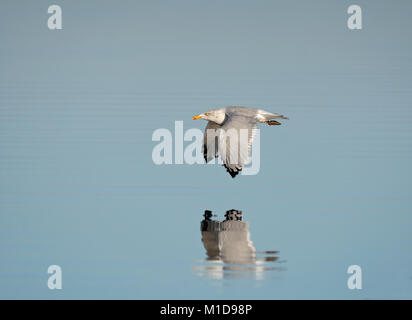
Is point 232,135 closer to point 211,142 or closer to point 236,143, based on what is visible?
point 236,143

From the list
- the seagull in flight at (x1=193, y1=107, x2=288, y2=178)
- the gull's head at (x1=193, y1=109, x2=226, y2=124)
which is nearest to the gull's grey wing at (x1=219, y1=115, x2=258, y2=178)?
the seagull in flight at (x1=193, y1=107, x2=288, y2=178)

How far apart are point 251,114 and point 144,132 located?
3.20 meters

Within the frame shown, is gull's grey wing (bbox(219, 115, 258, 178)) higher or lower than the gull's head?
lower

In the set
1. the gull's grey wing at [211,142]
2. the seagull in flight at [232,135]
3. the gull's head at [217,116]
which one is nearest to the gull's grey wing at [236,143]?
the seagull in flight at [232,135]

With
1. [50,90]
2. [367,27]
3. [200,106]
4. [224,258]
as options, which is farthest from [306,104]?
A: [224,258]

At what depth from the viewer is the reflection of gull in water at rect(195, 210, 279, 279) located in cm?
876

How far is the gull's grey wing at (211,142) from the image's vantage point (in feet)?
39.3

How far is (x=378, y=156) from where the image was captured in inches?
518

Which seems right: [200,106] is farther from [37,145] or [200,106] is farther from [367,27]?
[367,27]

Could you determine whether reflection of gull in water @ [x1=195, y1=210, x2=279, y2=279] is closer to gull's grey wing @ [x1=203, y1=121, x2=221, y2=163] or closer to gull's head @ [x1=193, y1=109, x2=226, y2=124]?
gull's grey wing @ [x1=203, y1=121, x2=221, y2=163]

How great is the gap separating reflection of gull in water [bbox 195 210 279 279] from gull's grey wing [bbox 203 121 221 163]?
1.71 m

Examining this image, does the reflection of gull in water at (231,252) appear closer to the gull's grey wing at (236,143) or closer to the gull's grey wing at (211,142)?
the gull's grey wing at (236,143)

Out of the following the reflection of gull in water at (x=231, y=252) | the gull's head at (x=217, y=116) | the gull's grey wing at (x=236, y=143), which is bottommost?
the reflection of gull in water at (x=231, y=252)

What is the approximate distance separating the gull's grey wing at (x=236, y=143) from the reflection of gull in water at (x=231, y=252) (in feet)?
2.06
